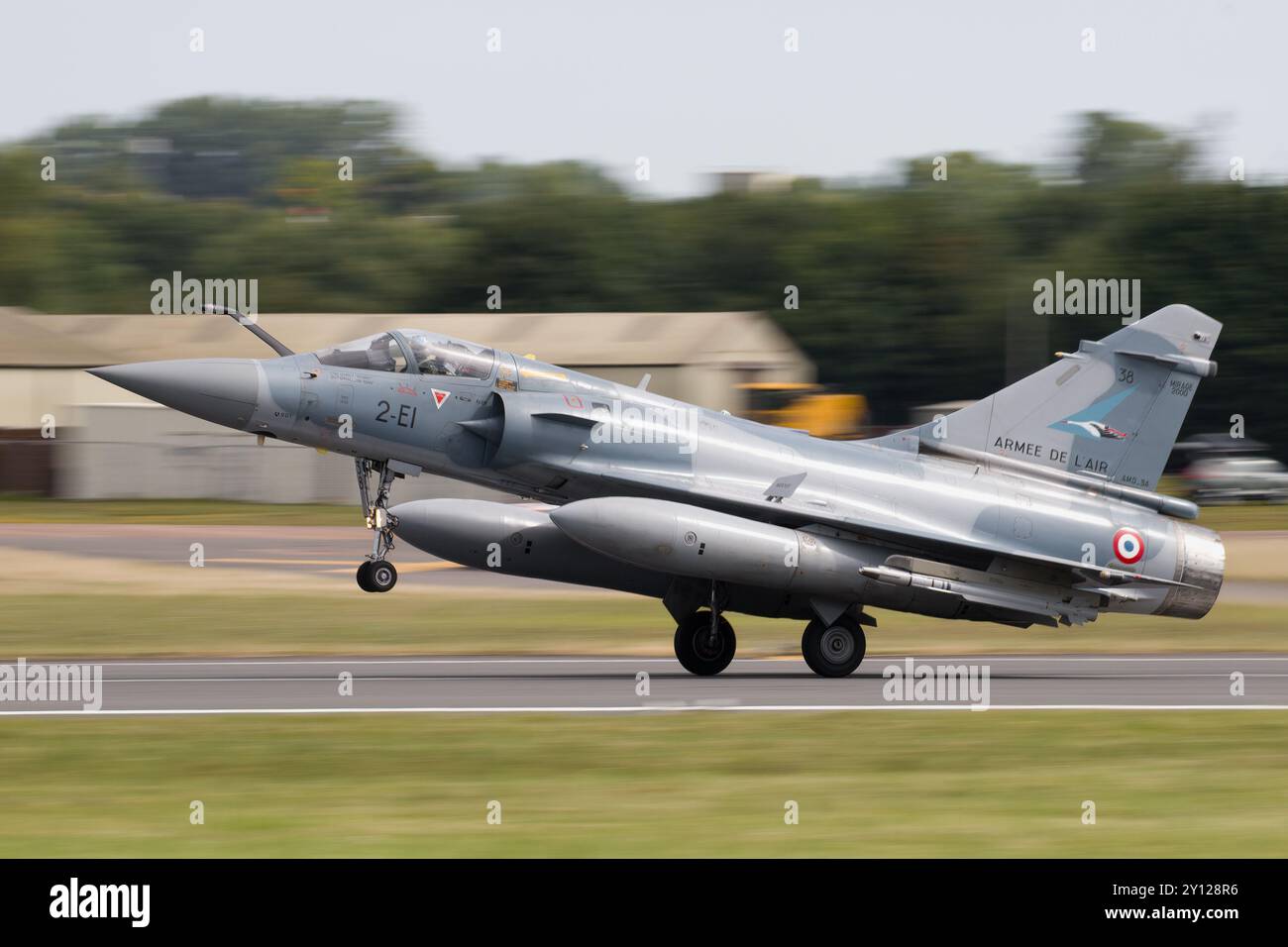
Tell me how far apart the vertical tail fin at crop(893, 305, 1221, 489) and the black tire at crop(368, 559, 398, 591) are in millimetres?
6440

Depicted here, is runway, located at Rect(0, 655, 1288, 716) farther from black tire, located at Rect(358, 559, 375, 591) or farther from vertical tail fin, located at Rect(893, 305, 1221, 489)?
vertical tail fin, located at Rect(893, 305, 1221, 489)

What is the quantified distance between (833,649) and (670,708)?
306 centimetres

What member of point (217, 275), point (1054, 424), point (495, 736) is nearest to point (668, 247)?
point (217, 275)

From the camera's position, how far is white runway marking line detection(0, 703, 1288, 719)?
585 inches

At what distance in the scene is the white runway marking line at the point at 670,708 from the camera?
48.7 ft

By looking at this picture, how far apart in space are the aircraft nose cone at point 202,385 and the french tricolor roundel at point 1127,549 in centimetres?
931

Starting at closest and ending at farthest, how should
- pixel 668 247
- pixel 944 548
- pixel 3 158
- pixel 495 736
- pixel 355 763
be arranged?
pixel 355 763, pixel 495 736, pixel 944 548, pixel 668 247, pixel 3 158

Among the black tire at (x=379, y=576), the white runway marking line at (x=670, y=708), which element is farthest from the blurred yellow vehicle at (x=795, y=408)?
the black tire at (x=379, y=576)

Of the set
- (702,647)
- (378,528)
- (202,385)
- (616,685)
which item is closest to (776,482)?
(702,647)

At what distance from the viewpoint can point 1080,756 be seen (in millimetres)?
13266

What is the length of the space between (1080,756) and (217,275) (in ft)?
269

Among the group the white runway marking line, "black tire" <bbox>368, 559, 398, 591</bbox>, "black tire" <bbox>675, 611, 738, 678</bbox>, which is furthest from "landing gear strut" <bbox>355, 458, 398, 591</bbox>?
"black tire" <bbox>675, 611, 738, 678</bbox>

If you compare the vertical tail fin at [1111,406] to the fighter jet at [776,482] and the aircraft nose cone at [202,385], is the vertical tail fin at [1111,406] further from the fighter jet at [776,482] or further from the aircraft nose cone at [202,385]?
the aircraft nose cone at [202,385]

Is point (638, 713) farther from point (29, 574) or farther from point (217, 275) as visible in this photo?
point (217, 275)
